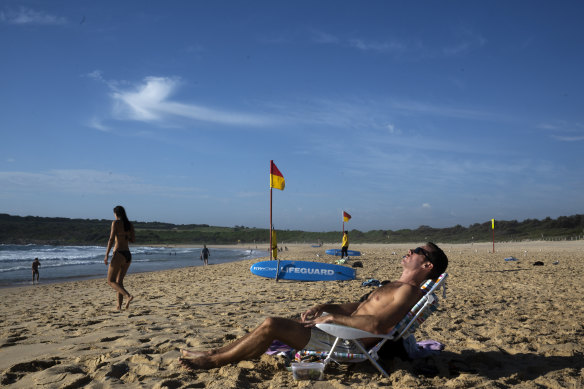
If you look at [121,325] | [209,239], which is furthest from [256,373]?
[209,239]

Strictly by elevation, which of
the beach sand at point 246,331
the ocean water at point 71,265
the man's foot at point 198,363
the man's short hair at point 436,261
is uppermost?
the man's short hair at point 436,261

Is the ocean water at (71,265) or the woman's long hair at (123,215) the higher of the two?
the woman's long hair at (123,215)

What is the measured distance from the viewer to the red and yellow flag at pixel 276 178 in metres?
9.25

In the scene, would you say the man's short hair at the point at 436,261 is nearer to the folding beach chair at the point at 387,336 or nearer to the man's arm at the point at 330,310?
the folding beach chair at the point at 387,336

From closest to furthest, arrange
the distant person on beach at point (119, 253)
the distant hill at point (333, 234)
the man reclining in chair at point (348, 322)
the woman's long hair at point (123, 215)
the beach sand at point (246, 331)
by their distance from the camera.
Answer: the man reclining in chair at point (348, 322) < the beach sand at point (246, 331) < the distant person on beach at point (119, 253) < the woman's long hair at point (123, 215) < the distant hill at point (333, 234)

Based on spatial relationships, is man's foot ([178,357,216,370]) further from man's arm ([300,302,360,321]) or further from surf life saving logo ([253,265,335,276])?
surf life saving logo ([253,265,335,276])

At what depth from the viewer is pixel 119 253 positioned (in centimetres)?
564

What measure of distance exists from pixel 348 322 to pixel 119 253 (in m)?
4.13

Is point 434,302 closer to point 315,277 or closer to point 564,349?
point 564,349

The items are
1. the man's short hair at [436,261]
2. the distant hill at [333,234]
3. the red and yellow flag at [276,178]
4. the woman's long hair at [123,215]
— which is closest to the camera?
the man's short hair at [436,261]

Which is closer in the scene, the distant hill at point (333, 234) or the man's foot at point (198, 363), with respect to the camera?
the man's foot at point (198, 363)

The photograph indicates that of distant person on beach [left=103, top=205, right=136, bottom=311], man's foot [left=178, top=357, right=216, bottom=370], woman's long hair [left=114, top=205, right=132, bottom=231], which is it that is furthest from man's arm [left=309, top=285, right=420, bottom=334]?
woman's long hair [left=114, top=205, right=132, bottom=231]

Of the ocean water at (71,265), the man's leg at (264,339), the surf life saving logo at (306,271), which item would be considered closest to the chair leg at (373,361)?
the man's leg at (264,339)

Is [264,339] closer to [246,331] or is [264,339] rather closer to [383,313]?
[383,313]
